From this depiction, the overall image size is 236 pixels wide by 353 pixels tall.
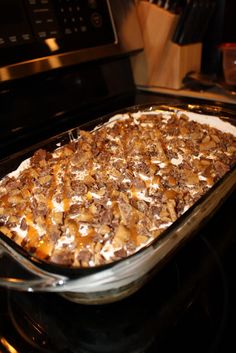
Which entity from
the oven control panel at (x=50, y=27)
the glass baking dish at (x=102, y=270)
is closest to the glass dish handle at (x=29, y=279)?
the glass baking dish at (x=102, y=270)

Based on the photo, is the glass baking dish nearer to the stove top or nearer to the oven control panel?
the stove top

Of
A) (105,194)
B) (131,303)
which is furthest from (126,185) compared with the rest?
(131,303)

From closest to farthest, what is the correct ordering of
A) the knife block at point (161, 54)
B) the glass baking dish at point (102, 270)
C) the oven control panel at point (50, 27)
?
the glass baking dish at point (102, 270) < the oven control panel at point (50, 27) < the knife block at point (161, 54)

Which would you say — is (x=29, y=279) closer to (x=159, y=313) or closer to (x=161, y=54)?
(x=159, y=313)

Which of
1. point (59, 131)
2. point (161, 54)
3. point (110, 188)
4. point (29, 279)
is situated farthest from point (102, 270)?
point (161, 54)

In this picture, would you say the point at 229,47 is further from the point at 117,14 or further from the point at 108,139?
the point at 108,139

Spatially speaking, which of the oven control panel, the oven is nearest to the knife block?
the oven

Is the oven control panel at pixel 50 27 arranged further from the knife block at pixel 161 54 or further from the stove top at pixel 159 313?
the stove top at pixel 159 313
